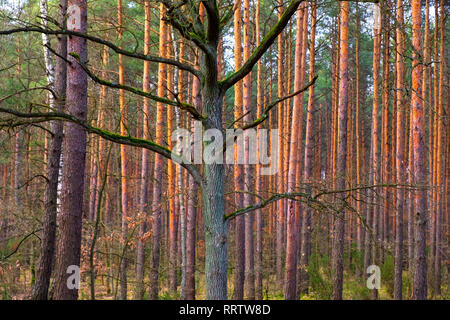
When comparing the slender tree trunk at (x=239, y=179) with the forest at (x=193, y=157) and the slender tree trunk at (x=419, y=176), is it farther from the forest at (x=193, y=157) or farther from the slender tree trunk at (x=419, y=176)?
Result: the slender tree trunk at (x=419, y=176)

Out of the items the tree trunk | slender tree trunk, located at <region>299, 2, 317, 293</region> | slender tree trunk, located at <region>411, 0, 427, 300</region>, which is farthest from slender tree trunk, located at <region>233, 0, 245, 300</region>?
the tree trunk

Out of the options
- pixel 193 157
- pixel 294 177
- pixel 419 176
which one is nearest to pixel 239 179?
pixel 193 157

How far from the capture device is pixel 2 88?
13578mm

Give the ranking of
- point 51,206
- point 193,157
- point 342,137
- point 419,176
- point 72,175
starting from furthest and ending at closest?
point 193,157 → point 342,137 → point 419,176 → point 51,206 → point 72,175

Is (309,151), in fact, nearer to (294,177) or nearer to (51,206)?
(294,177)

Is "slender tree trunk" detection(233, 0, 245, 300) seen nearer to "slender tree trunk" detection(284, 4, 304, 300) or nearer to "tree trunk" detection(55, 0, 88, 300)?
"slender tree trunk" detection(284, 4, 304, 300)

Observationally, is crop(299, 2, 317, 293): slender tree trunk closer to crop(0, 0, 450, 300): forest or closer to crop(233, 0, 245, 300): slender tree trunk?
crop(0, 0, 450, 300): forest

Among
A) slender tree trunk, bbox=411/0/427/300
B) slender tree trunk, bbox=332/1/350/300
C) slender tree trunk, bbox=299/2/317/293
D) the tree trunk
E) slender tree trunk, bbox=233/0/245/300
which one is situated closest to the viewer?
the tree trunk

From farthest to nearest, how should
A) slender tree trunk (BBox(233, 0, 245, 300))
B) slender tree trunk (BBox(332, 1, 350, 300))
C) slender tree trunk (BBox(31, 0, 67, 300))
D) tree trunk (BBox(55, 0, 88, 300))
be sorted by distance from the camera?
1. slender tree trunk (BBox(233, 0, 245, 300))
2. slender tree trunk (BBox(332, 1, 350, 300))
3. slender tree trunk (BBox(31, 0, 67, 300))
4. tree trunk (BBox(55, 0, 88, 300))

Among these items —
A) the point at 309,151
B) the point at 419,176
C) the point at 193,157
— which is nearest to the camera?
the point at 419,176

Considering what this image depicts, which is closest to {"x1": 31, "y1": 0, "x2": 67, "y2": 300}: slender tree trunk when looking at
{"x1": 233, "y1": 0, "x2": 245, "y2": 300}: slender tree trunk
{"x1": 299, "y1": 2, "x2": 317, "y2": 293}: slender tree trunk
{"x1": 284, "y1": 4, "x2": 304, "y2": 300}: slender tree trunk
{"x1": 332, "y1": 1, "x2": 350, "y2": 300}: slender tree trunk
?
{"x1": 233, "y1": 0, "x2": 245, "y2": 300}: slender tree trunk

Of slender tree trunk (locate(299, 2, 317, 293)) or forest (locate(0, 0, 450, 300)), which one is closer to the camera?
forest (locate(0, 0, 450, 300))

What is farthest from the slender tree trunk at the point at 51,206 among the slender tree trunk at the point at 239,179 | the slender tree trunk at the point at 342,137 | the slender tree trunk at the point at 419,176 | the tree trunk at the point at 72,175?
the slender tree trunk at the point at 419,176

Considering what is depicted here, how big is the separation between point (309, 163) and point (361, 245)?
8844mm
